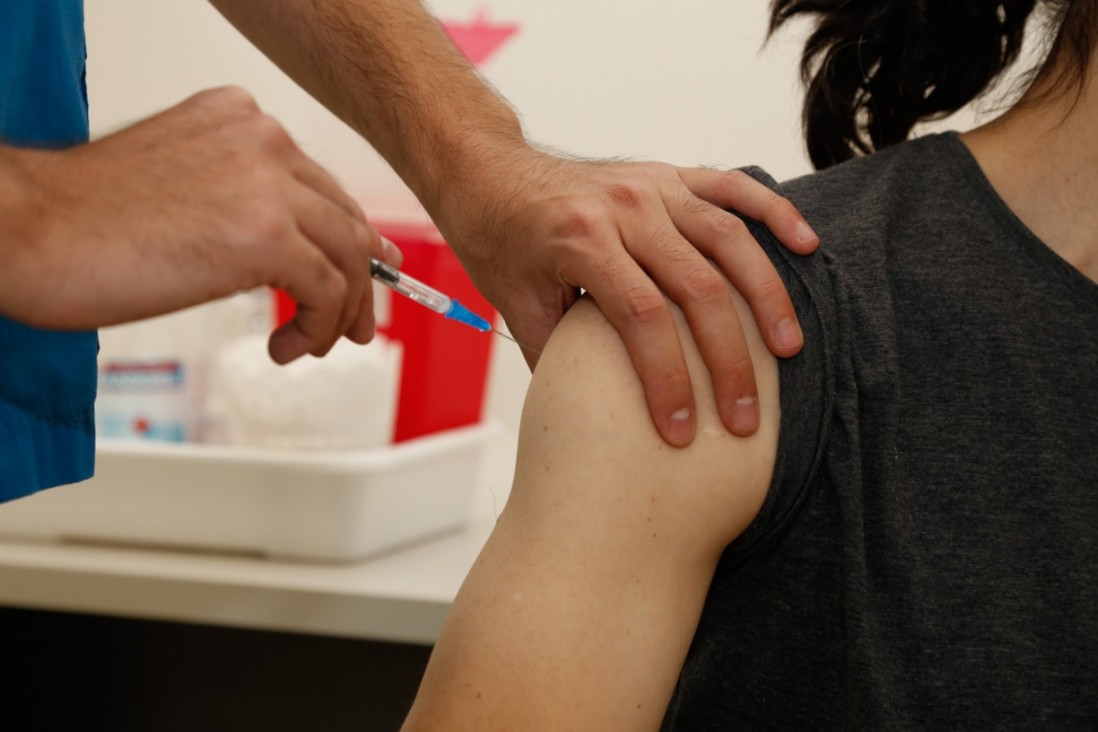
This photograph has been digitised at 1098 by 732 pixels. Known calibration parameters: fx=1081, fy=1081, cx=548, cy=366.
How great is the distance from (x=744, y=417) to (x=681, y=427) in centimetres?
4

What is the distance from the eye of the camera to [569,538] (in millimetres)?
612

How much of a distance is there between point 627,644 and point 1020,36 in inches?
24.7

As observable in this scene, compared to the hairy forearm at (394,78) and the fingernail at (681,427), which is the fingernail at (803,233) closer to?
the fingernail at (681,427)

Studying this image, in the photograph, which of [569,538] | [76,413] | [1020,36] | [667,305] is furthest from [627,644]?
[1020,36]

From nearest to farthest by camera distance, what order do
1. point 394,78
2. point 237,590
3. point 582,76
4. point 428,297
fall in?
point 428,297, point 394,78, point 237,590, point 582,76

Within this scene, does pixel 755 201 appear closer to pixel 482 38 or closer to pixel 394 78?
pixel 394 78

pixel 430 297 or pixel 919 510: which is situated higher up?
pixel 430 297

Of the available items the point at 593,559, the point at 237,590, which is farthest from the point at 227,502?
the point at 593,559

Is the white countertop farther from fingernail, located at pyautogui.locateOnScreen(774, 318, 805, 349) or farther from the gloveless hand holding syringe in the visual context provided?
fingernail, located at pyautogui.locateOnScreen(774, 318, 805, 349)

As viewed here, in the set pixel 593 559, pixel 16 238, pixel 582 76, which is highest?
pixel 582 76

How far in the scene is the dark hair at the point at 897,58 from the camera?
884 mm

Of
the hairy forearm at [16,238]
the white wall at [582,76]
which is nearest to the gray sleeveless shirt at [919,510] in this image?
the hairy forearm at [16,238]

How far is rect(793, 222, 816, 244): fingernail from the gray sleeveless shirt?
13 mm

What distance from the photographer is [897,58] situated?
0.91 metres
